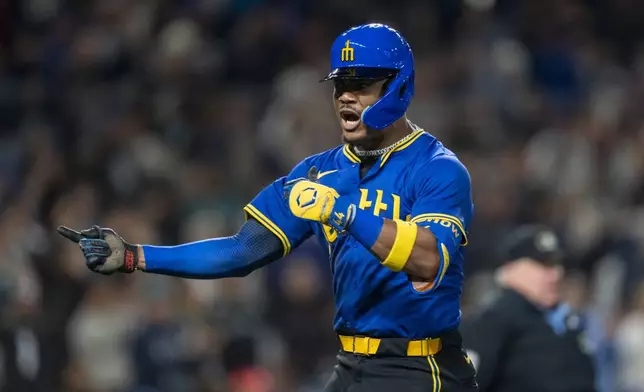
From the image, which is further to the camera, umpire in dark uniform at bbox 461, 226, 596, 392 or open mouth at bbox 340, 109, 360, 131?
umpire in dark uniform at bbox 461, 226, 596, 392

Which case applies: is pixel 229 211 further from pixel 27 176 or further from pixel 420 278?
pixel 420 278

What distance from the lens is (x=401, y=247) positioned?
4.08 metres

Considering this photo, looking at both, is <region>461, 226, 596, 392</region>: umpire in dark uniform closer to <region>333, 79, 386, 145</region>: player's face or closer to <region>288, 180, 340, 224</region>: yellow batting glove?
<region>333, 79, 386, 145</region>: player's face

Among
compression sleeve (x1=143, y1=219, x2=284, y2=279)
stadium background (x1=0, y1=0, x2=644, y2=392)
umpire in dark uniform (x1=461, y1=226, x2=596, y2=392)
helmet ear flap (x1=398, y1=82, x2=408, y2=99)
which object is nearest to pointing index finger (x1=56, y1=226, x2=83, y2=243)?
compression sleeve (x1=143, y1=219, x2=284, y2=279)

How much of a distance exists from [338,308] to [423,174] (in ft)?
1.91

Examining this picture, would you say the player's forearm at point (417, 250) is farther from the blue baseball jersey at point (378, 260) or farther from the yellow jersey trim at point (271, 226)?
the yellow jersey trim at point (271, 226)

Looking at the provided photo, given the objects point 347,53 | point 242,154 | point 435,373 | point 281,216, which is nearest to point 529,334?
point 435,373

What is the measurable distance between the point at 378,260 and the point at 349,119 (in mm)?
491

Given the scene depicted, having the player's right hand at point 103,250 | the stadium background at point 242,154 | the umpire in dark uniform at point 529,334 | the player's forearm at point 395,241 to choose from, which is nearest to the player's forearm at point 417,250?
the player's forearm at point 395,241

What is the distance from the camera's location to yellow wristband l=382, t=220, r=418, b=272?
13.4 feet

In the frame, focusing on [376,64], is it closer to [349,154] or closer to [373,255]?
[349,154]

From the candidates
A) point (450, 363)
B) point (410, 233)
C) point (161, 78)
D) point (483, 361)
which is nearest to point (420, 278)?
point (410, 233)

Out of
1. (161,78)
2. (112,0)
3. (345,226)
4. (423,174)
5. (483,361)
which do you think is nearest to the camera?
(345,226)

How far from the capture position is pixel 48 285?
883 centimetres
